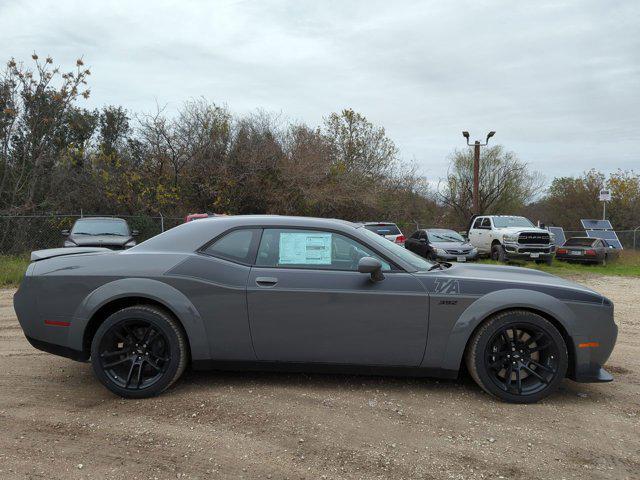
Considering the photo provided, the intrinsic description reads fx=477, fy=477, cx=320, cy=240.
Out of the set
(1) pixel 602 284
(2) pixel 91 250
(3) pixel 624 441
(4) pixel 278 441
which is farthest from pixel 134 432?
(1) pixel 602 284

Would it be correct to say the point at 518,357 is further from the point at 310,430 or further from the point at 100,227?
the point at 100,227

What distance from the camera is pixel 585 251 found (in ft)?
57.9

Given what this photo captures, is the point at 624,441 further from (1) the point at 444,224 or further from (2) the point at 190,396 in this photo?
(1) the point at 444,224

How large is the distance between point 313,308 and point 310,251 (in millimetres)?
497

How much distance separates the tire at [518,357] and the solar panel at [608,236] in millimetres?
19526

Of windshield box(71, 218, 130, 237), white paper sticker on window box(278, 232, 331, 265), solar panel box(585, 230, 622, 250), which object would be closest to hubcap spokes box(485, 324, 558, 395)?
white paper sticker on window box(278, 232, 331, 265)

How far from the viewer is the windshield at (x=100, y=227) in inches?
498

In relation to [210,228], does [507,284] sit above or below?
below

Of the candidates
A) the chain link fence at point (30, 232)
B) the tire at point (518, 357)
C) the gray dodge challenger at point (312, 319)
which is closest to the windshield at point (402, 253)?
the gray dodge challenger at point (312, 319)

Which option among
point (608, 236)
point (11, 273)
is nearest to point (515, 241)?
point (608, 236)

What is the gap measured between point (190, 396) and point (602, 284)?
40.3 ft

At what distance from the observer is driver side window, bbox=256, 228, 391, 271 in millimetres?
3971

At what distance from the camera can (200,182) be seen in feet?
67.3

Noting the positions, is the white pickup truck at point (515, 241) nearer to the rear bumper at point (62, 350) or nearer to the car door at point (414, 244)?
the car door at point (414, 244)
